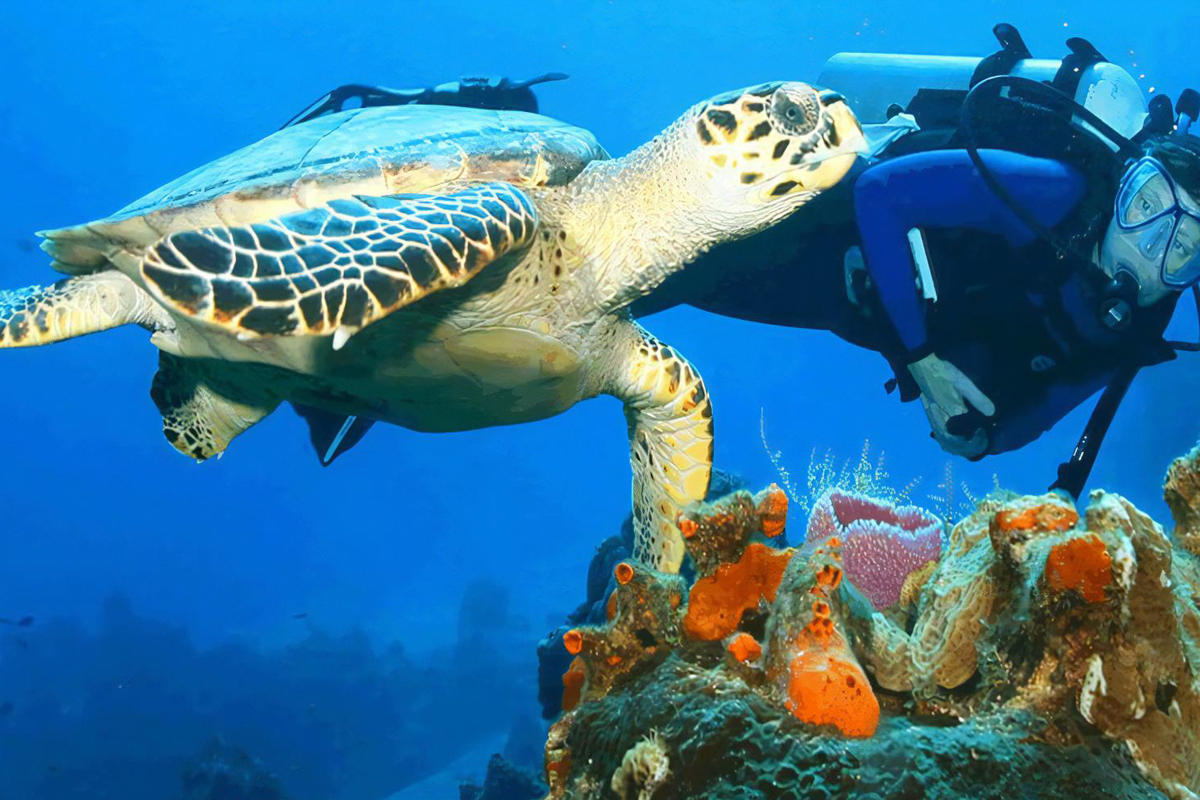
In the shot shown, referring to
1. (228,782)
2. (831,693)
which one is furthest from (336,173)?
(228,782)

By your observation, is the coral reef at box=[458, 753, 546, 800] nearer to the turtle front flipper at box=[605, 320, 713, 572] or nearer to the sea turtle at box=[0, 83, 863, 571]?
the turtle front flipper at box=[605, 320, 713, 572]

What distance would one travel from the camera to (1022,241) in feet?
11.6

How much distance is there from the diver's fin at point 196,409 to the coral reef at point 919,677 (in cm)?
304

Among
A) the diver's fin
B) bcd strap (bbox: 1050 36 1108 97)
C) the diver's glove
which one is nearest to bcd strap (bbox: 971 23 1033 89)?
bcd strap (bbox: 1050 36 1108 97)

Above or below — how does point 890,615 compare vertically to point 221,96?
below

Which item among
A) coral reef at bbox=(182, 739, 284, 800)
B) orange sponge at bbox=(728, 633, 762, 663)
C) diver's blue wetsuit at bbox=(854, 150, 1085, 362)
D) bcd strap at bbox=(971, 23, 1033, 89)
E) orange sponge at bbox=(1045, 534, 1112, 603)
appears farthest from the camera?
coral reef at bbox=(182, 739, 284, 800)

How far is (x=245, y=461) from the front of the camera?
175 ft

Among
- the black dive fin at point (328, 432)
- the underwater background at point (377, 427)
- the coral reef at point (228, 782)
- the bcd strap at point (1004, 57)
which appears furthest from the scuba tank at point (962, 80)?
the underwater background at point (377, 427)

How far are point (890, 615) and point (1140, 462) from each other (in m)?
37.5

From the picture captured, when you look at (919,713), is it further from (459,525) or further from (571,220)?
(459,525)

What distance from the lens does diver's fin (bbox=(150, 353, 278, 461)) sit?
361 centimetres

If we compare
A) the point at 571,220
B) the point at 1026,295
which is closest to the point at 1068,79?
the point at 1026,295

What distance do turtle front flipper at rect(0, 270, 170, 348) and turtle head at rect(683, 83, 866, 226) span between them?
2514 mm

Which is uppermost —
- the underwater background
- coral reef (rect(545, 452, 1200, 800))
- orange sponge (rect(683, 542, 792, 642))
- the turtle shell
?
the underwater background
